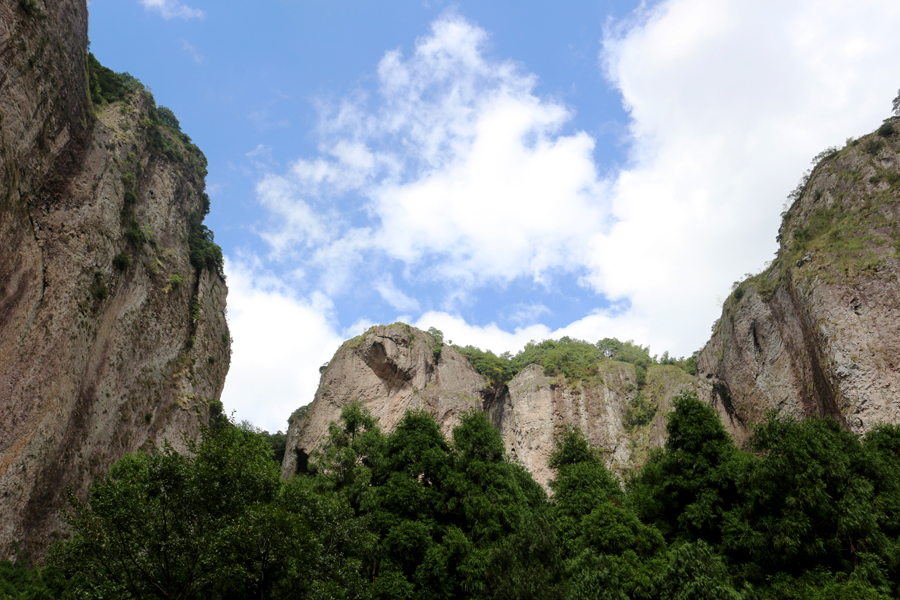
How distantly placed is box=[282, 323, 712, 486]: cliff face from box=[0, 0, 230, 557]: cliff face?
11.0 meters

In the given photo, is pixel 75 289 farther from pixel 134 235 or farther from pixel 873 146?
pixel 873 146

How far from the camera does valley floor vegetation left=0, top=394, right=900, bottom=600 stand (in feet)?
48.0

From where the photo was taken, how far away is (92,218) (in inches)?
1178

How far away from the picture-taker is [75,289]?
2719cm

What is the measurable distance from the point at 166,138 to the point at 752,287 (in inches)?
2125

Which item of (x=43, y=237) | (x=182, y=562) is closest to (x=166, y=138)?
(x=43, y=237)

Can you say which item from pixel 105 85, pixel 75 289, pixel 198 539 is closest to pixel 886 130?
pixel 198 539

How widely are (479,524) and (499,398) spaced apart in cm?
3290

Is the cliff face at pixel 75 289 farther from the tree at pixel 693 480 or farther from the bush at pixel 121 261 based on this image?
the tree at pixel 693 480

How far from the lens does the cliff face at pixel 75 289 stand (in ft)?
74.2

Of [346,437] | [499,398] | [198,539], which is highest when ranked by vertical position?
[499,398]

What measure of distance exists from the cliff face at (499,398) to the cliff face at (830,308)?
664 cm

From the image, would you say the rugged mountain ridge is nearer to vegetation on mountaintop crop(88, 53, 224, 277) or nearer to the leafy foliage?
vegetation on mountaintop crop(88, 53, 224, 277)

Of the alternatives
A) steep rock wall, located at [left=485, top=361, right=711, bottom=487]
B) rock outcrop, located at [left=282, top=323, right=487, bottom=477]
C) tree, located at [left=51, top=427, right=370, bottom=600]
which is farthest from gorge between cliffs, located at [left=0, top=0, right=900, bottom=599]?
steep rock wall, located at [left=485, top=361, right=711, bottom=487]
